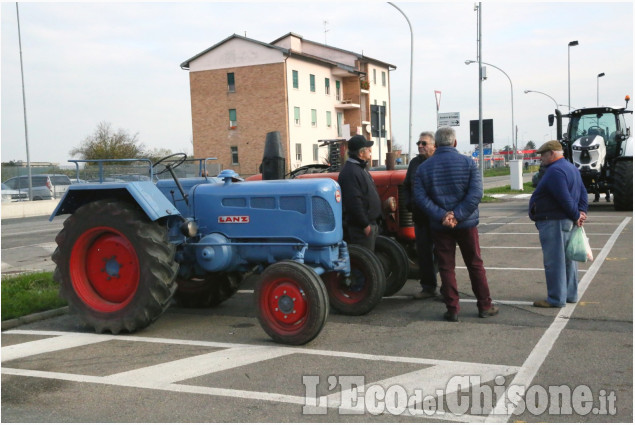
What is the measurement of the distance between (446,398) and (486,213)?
16.3m

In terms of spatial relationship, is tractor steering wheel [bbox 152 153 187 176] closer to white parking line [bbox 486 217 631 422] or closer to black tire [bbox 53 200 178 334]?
black tire [bbox 53 200 178 334]

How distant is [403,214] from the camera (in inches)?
335

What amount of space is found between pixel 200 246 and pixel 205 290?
3.70ft

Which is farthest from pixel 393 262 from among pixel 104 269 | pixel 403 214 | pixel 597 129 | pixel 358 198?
pixel 597 129

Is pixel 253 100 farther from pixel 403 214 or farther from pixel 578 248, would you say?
pixel 578 248

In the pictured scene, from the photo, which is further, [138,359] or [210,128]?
[210,128]

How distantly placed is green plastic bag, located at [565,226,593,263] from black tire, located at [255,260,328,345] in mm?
2888

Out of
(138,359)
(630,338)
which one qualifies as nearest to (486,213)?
(630,338)

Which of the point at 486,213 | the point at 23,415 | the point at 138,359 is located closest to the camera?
the point at 23,415

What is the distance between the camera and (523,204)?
23531 mm

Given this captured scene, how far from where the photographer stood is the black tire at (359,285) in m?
6.82

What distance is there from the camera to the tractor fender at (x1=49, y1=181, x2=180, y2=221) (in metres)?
6.28

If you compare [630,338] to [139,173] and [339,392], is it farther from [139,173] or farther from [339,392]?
[139,173]

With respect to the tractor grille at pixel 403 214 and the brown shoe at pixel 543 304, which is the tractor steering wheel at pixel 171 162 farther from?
the brown shoe at pixel 543 304
